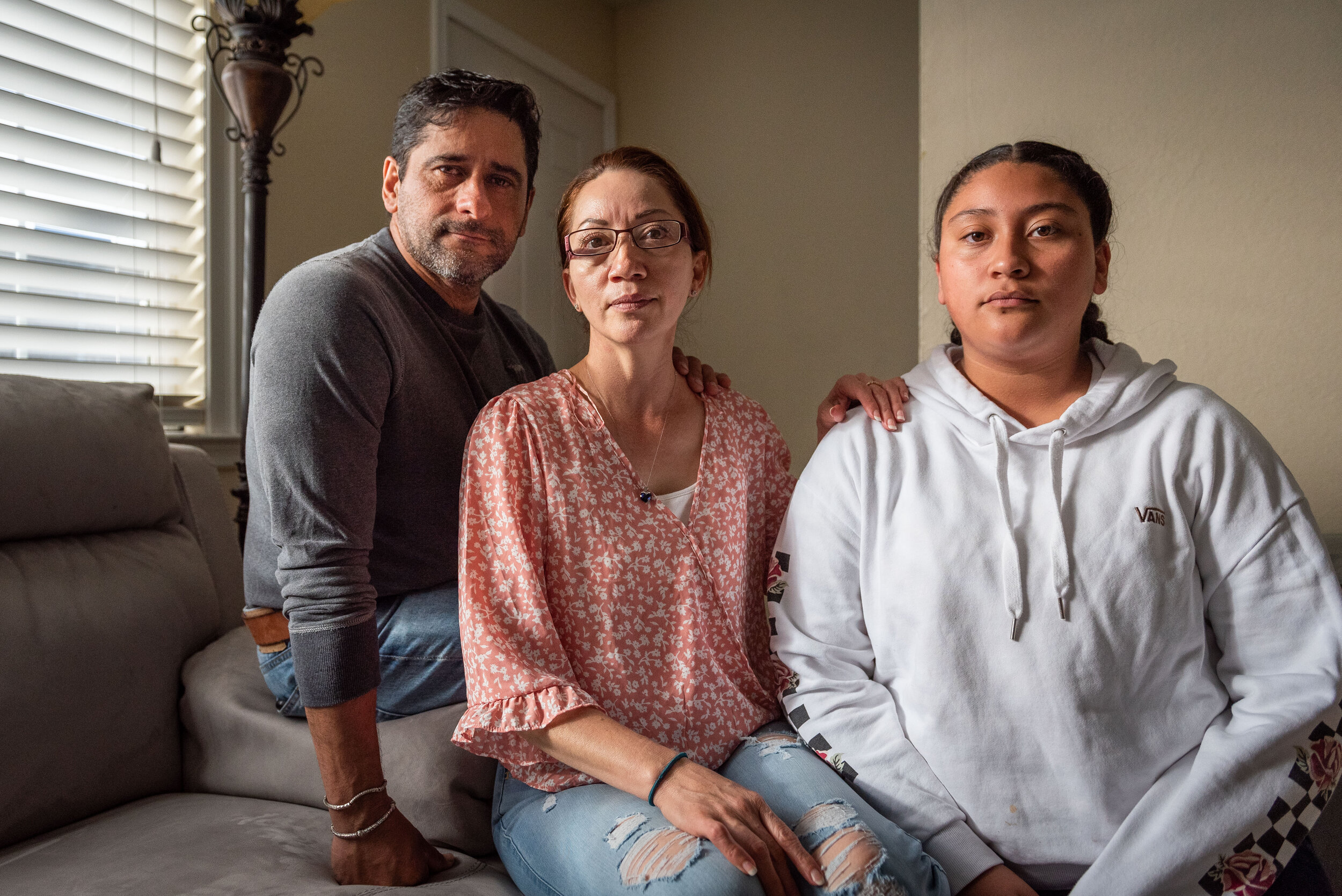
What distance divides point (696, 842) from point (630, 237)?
0.77 meters

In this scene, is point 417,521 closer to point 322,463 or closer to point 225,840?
point 322,463

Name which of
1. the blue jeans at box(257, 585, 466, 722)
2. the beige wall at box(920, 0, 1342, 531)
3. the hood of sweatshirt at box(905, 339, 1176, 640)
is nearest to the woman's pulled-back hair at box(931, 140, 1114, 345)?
the hood of sweatshirt at box(905, 339, 1176, 640)

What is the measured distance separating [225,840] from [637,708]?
1.89ft

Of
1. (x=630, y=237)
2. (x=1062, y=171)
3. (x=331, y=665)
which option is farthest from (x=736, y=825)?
(x=1062, y=171)

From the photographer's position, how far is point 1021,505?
1032 mm

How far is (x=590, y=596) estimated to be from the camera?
3.57 ft

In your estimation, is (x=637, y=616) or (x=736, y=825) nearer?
(x=736, y=825)

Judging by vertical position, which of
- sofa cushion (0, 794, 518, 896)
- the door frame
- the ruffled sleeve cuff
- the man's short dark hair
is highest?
the door frame

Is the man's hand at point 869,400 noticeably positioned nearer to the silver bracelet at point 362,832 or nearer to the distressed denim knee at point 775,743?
the distressed denim knee at point 775,743

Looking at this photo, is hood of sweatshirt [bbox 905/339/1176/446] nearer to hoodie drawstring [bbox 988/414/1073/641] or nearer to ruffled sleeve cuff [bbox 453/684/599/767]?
hoodie drawstring [bbox 988/414/1073/641]

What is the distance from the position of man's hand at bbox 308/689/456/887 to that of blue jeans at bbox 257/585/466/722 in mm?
121

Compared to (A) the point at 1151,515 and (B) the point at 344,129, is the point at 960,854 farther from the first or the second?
(B) the point at 344,129

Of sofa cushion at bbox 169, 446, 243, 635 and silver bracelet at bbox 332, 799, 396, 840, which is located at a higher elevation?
sofa cushion at bbox 169, 446, 243, 635

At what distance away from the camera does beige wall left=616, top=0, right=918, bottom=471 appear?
3535 mm
